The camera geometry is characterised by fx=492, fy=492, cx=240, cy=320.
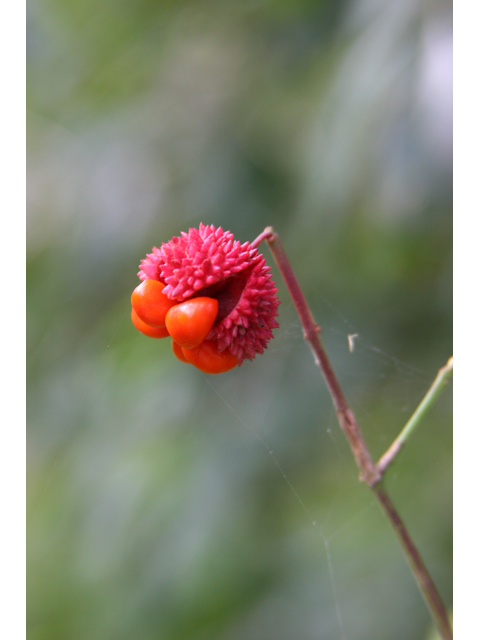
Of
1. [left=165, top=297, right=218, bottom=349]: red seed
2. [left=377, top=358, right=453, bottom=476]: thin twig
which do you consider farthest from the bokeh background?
[left=165, top=297, right=218, bottom=349]: red seed

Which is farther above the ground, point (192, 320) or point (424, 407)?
point (192, 320)

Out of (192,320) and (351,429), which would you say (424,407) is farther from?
(192,320)

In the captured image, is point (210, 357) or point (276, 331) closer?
point (210, 357)

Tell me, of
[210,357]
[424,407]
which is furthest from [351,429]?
[210,357]

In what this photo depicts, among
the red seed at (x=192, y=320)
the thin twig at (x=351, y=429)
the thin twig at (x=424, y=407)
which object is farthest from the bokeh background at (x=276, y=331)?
the red seed at (x=192, y=320)

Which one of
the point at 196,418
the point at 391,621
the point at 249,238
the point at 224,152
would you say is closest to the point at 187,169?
the point at 224,152

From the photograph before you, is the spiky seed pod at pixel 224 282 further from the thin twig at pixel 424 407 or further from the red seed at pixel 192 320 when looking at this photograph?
the thin twig at pixel 424 407

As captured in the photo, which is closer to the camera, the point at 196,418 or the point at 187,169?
the point at 196,418
